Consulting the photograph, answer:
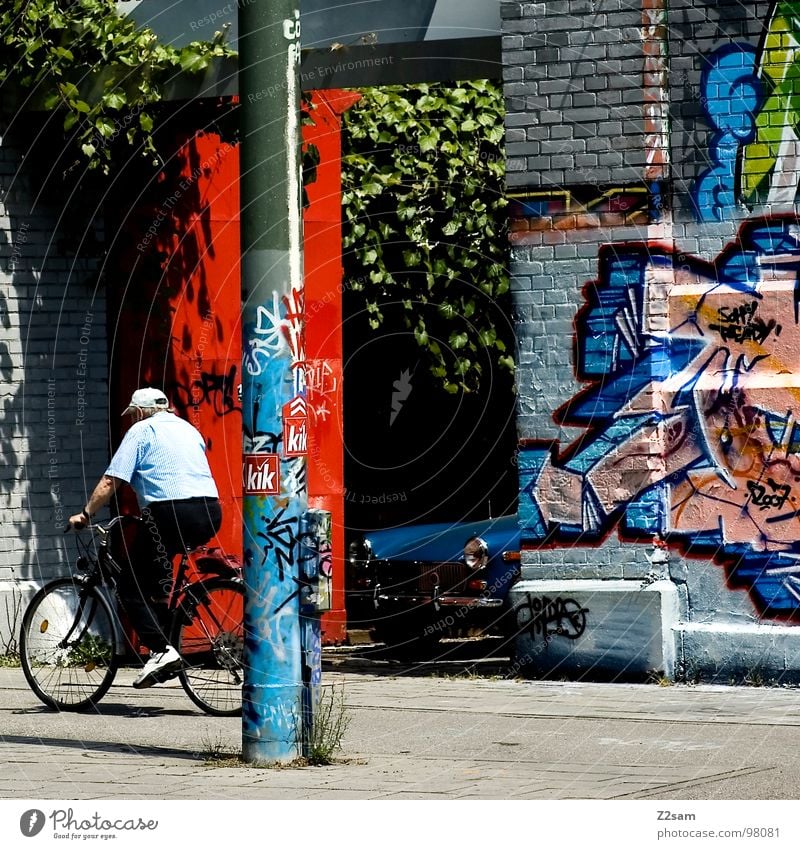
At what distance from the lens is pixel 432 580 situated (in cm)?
1162

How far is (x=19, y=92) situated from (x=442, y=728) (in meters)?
5.54

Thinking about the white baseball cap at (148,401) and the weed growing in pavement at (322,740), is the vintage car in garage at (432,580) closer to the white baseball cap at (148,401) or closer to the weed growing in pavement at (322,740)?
the white baseball cap at (148,401)

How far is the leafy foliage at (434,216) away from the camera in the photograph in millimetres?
13750

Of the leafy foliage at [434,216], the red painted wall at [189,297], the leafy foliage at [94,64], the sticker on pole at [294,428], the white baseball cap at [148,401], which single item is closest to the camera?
the sticker on pole at [294,428]

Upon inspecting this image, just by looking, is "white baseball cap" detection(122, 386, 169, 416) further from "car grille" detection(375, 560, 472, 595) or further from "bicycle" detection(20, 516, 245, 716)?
"car grille" detection(375, 560, 472, 595)

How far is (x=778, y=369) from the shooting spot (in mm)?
9688

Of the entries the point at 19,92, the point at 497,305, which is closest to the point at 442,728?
the point at 19,92

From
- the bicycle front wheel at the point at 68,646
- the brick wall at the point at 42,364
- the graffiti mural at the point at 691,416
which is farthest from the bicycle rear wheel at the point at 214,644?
the brick wall at the point at 42,364

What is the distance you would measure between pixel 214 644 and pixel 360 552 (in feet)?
11.1

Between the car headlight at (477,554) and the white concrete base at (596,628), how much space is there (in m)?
1.17

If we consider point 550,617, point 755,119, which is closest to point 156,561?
point 550,617

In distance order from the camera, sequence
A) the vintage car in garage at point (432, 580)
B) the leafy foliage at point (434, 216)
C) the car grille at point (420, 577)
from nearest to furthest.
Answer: the vintage car in garage at point (432, 580) → the car grille at point (420, 577) → the leafy foliage at point (434, 216)

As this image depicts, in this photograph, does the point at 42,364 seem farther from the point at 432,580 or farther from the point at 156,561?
the point at 432,580

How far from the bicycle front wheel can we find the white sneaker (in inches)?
8.6
